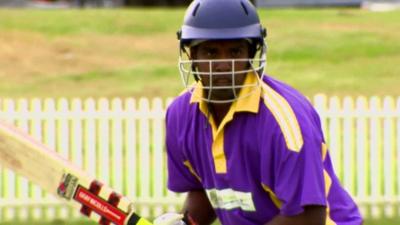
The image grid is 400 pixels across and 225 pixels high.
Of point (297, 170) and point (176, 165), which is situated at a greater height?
point (297, 170)

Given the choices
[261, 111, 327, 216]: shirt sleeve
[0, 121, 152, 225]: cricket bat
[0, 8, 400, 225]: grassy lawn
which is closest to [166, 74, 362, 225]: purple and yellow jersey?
[261, 111, 327, 216]: shirt sleeve

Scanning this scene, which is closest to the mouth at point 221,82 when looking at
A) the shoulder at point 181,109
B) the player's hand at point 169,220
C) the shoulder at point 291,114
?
the shoulder at point 291,114

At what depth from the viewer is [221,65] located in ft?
12.6

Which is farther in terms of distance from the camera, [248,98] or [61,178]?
[61,178]

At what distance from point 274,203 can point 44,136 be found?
7.06 m

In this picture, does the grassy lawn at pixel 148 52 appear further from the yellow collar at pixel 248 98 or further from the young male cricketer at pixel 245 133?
the yellow collar at pixel 248 98

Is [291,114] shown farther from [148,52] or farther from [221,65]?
[148,52]

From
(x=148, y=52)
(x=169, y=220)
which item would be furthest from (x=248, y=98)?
(x=148, y=52)

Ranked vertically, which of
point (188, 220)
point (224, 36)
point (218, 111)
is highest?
point (224, 36)

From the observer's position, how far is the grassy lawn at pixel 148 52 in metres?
18.9

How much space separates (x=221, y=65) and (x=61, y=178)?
0.73 metres

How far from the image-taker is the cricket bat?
13.3 ft

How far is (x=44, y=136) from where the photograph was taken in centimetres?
1083

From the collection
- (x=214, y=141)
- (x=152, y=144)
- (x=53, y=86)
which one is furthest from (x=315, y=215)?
(x=53, y=86)
